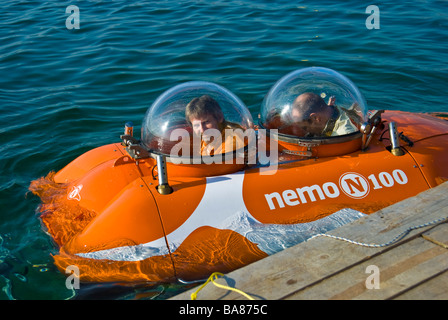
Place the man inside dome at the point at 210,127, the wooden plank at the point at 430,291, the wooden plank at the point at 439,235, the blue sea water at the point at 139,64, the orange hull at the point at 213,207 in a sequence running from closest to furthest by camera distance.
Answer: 1. the wooden plank at the point at 430,291
2. the wooden plank at the point at 439,235
3. the orange hull at the point at 213,207
4. the man inside dome at the point at 210,127
5. the blue sea water at the point at 139,64

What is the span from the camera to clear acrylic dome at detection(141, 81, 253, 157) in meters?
3.71

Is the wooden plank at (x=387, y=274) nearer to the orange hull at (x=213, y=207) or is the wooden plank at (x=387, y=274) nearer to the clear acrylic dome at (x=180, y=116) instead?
the orange hull at (x=213, y=207)

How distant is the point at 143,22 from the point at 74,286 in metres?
7.59

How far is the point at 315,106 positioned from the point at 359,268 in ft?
5.02

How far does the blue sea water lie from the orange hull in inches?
8.1

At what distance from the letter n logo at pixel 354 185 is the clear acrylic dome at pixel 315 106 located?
360mm

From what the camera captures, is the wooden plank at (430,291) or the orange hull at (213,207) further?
the orange hull at (213,207)

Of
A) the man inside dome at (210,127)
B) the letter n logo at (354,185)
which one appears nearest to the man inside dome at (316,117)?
the letter n logo at (354,185)

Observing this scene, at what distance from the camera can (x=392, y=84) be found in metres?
7.35

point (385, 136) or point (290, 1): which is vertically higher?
point (290, 1)

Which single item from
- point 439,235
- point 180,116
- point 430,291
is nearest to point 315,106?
point 180,116

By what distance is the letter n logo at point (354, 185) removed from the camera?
12.4 feet
